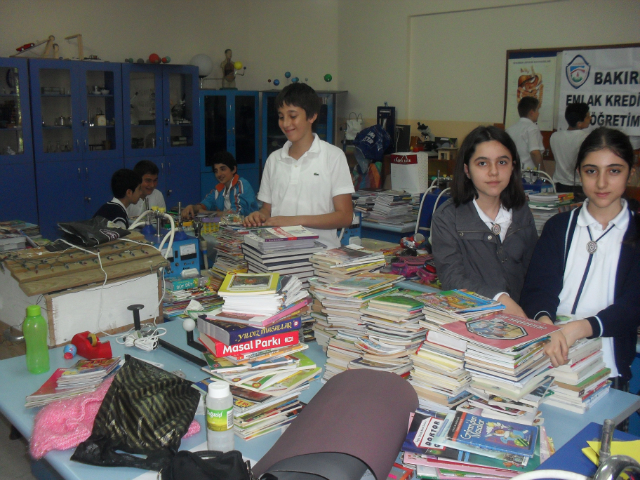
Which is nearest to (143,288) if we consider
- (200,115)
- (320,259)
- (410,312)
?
(320,259)

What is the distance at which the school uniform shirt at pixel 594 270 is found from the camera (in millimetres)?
1962

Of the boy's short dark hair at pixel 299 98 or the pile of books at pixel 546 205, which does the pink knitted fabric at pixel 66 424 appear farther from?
the pile of books at pixel 546 205

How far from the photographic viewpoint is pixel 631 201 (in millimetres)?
2107

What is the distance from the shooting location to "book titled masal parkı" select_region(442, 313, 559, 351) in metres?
1.51

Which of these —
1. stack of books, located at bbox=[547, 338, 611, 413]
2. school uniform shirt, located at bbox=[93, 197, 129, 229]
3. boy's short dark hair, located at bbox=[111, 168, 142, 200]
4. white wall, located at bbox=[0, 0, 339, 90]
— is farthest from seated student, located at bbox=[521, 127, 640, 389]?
white wall, located at bbox=[0, 0, 339, 90]

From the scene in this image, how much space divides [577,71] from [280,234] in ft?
15.3

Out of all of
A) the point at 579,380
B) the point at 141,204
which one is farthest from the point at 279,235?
the point at 141,204

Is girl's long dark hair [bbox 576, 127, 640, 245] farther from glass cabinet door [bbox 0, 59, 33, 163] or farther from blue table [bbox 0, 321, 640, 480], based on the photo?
glass cabinet door [bbox 0, 59, 33, 163]

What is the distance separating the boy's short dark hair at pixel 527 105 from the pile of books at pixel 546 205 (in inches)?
82.2

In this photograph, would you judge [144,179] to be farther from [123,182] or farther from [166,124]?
[166,124]

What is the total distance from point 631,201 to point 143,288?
6.22 ft

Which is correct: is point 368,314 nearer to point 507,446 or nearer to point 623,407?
point 507,446

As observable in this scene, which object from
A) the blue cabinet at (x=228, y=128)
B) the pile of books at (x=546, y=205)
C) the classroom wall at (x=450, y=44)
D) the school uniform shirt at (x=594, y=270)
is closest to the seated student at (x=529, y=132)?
→ the classroom wall at (x=450, y=44)

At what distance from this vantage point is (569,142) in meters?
5.57
